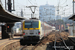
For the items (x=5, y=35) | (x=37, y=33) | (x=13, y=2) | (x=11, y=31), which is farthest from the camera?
(x=5, y=35)

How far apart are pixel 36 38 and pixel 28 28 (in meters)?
1.53

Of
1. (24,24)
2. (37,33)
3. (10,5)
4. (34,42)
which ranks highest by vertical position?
(10,5)

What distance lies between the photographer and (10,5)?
2278 cm

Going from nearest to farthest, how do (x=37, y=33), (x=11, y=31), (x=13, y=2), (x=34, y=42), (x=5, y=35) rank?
1. (x=37, y=33)
2. (x=34, y=42)
3. (x=13, y=2)
4. (x=11, y=31)
5. (x=5, y=35)

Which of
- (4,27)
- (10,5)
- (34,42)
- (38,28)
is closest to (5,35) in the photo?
(4,27)

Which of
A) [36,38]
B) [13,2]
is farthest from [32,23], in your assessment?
[13,2]

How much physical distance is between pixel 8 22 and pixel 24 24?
282 inches

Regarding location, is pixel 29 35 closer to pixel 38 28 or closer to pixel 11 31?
pixel 38 28

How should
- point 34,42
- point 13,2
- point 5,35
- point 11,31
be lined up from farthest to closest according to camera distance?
point 5,35 → point 11,31 → point 13,2 → point 34,42

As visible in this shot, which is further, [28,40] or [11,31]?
[11,31]

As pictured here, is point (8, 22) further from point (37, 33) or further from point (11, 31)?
point (37, 33)

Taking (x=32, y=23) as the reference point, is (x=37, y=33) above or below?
below

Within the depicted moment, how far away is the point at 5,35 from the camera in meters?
25.6

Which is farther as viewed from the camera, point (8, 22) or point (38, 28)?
point (8, 22)
